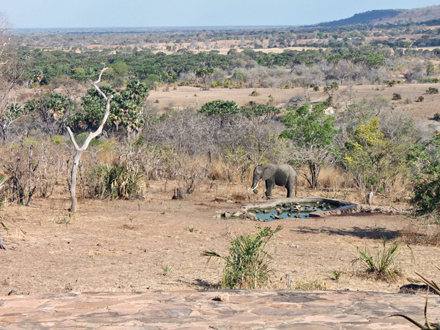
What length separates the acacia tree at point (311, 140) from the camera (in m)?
18.1

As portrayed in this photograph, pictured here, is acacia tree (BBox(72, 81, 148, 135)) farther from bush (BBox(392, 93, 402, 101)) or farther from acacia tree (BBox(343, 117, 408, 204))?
bush (BBox(392, 93, 402, 101))

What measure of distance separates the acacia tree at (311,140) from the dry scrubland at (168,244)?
4.94 feet

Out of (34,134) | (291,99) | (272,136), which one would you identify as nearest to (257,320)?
(272,136)

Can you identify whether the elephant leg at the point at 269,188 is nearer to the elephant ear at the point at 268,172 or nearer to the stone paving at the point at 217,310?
the elephant ear at the point at 268,172

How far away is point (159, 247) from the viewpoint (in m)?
9.77

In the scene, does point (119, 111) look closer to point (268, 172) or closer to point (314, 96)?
point (314, 96)

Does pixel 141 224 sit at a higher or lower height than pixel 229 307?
lower

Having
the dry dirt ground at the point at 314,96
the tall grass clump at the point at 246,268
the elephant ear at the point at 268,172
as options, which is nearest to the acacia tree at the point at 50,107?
the dry dirt ground at the point at 314,96

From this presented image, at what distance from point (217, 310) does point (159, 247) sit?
201 inches

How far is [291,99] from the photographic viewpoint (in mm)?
42062

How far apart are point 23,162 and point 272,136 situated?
31.9 feet

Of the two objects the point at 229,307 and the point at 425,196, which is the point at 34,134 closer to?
the point at 425,196

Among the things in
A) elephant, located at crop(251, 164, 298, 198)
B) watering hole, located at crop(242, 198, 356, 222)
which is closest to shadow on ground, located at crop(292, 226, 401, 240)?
watering hole, located at crop(242, 198, 356, 222)

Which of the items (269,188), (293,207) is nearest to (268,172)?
(269,188)
